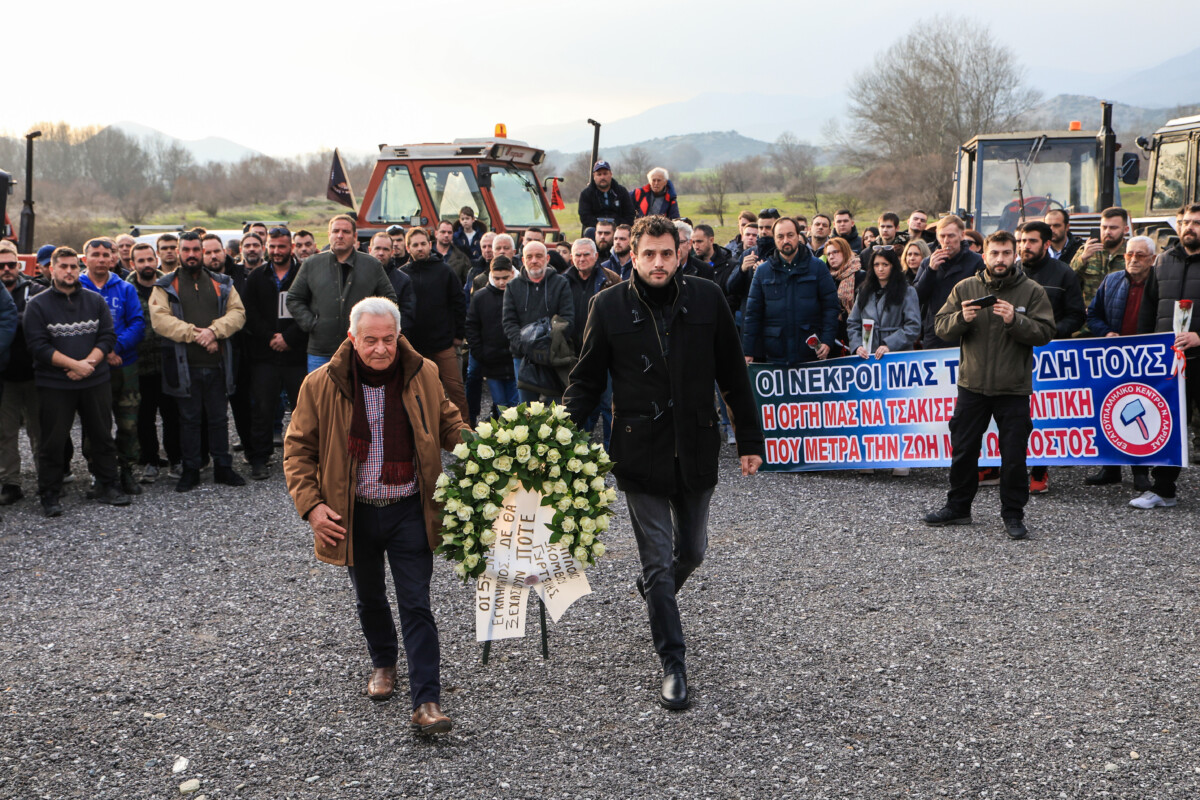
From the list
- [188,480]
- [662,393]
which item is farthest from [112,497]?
[662,393]

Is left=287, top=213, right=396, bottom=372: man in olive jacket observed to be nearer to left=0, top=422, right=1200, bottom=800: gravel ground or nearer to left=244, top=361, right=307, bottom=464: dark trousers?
left=244, top=361, right=307, bottom=464: dark trousers

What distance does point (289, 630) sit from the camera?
5617 millimetres

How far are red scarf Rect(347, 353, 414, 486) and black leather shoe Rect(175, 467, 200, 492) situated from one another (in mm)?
5409

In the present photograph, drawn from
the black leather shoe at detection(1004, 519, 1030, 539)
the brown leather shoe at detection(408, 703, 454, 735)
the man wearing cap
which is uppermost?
the man wearing cap

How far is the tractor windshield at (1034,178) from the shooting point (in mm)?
14672

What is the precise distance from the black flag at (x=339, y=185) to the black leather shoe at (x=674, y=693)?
1123 cm

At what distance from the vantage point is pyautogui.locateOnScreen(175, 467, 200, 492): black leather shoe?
906 centimetres

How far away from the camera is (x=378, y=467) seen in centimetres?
443

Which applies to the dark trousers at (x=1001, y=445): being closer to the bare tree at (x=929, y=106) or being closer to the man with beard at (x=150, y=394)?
the man with beard at (x=150, y=394)

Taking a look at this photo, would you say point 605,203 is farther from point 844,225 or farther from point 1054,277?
point 1054,277

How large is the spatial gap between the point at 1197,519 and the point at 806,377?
10.9 ft

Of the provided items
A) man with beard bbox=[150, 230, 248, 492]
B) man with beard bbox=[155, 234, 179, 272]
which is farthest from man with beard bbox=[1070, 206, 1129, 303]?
man with beard bbox=[155, 234, 179, 272]

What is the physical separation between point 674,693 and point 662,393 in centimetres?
136

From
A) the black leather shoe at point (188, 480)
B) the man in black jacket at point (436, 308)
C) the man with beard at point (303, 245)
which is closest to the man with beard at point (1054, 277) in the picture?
the man in black jacket at point (436, 308)
